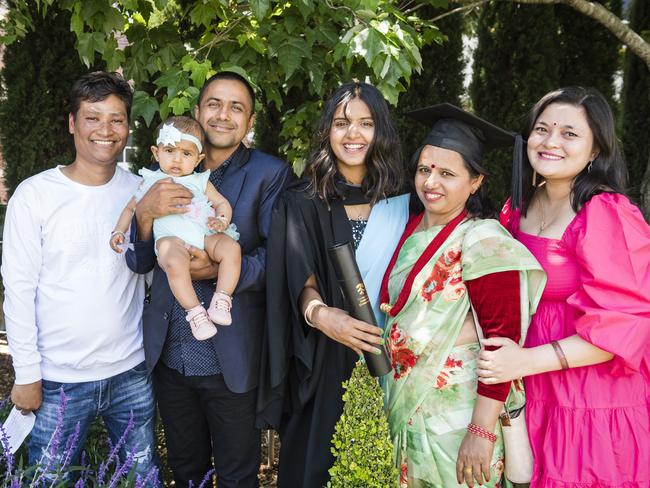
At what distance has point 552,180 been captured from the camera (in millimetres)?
2311

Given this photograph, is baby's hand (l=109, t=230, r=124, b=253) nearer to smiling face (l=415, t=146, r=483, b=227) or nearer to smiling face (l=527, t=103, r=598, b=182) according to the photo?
smiling face (l=415, t=146, r=483, b=227)

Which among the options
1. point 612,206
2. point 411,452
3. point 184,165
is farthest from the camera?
point 184,165

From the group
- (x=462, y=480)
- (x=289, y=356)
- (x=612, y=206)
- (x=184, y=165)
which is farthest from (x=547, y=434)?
(x=184, y=165)

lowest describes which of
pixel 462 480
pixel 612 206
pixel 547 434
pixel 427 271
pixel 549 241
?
pixel 462 480

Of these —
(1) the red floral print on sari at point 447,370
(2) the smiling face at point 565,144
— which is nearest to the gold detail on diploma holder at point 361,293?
(1) the red floral print on sari at point 447,370

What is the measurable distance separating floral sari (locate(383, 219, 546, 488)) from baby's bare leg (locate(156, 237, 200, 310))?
31.9 inches

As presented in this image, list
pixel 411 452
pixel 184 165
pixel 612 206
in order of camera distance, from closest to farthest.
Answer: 1. pixel 612 206
2. pixel 411 452
3. pixel 184 165

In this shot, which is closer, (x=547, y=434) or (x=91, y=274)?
(x=547, y=434)

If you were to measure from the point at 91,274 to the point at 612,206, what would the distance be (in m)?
2.00

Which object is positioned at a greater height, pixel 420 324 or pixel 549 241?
pixel 549 241

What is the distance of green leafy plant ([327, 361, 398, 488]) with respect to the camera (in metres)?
2.00

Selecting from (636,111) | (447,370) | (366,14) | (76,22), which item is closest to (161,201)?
(76,22)

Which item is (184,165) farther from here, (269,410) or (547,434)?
(547,434)

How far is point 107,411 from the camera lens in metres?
2.71
